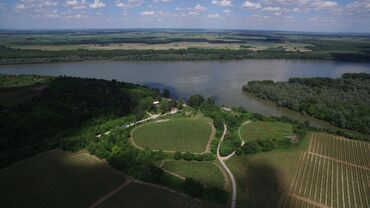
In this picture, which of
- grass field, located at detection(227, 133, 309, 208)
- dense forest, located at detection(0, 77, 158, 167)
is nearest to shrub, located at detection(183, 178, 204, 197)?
grass field, located at detection(227, 133, 309, 208)

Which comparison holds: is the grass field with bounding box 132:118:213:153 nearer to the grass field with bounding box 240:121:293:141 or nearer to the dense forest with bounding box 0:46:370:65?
the grass field with bounding box 240:121:293:141

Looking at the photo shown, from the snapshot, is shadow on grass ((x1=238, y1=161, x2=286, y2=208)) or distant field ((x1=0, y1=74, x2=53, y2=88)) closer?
shadow on grass ((x1=238, y1=161, x2=286, y2=208))

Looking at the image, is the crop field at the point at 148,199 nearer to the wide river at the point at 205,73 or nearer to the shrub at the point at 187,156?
the shrub at the point at 187,156

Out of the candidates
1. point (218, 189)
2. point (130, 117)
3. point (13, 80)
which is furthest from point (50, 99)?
point (218, 189)

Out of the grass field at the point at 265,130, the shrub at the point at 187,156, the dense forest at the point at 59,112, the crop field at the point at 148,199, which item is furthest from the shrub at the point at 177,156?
the dense forest at the point at 59,112

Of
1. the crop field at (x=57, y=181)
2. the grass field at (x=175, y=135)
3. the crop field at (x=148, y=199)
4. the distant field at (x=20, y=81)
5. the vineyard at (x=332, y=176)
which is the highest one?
the distant field at (x=20, y=81)
